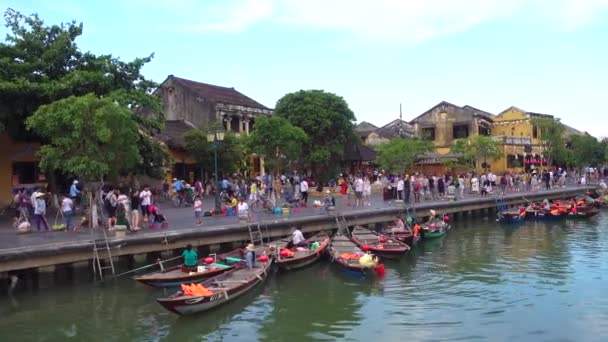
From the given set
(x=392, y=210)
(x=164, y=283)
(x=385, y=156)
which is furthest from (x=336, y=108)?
(x=164, y=283)

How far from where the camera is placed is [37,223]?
23.0 meters

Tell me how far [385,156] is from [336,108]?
7.86 metres

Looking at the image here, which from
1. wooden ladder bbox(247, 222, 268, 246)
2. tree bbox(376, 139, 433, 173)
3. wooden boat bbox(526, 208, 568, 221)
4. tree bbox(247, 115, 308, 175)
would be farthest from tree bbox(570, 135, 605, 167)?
wooden ladder bbox(247, 222, 268, 246)

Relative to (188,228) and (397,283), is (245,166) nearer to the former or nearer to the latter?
(188,228)

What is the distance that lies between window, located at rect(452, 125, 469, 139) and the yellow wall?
46.2 metres

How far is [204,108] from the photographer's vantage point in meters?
48.2

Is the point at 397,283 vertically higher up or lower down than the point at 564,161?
lower down

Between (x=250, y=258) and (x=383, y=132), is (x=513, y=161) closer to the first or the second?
(x=383, y=132)

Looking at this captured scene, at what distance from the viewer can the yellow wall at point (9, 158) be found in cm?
3131

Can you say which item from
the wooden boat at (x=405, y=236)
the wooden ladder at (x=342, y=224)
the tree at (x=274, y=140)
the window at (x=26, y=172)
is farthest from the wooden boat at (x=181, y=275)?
the tree at (x=274, y=140)

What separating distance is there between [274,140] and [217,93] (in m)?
15.6

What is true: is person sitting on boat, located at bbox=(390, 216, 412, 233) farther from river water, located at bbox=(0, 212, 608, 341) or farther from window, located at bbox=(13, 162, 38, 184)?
window, located at bbox=(13, 162, 38, 184)

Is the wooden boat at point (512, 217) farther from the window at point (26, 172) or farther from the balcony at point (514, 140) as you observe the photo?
the window at point (26, 172)

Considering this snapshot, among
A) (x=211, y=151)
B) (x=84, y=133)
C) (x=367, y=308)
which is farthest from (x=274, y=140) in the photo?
(x=367, y=308)
